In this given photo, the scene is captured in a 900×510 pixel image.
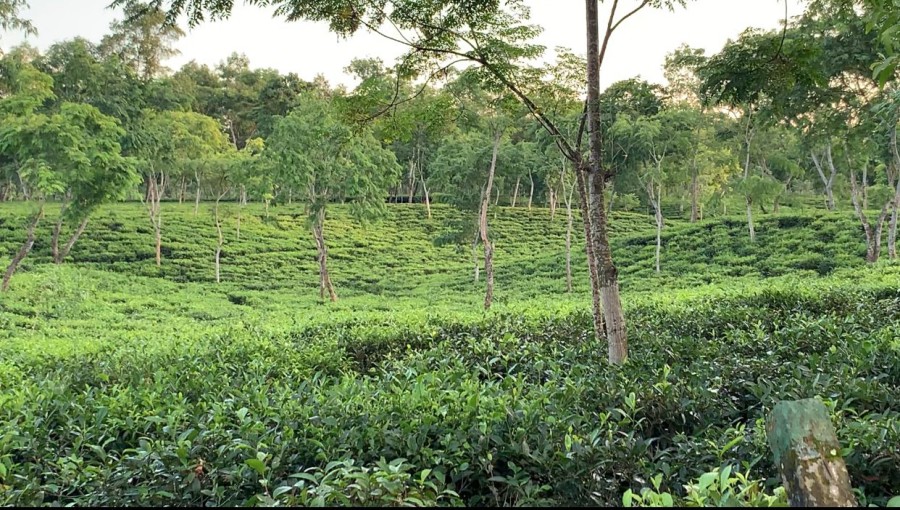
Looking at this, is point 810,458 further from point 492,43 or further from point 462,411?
point 492,43

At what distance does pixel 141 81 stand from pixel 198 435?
2377 centimetres

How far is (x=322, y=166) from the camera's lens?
16.8 meters

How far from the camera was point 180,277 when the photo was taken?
64.7 ft

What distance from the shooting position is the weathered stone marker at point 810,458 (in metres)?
1.26

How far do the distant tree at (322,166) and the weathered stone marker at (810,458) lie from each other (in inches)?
580

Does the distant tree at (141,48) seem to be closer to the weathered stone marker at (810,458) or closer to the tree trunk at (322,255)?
the tree trunk at (322,255)

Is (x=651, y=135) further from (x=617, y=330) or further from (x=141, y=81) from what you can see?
(x=141, y=81)

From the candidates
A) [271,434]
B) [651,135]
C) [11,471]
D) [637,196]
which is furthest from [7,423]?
[637,196]

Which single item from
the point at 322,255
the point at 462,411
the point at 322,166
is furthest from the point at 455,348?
the point at 322,166

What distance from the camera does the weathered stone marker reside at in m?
1.26

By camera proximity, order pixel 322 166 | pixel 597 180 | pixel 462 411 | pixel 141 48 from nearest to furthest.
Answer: pixel 462 411 < pixel 597 180 < pixel 322 166 < pixel 141 48

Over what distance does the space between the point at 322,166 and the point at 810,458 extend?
54.1 feet

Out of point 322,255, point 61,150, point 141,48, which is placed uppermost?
point 141,48

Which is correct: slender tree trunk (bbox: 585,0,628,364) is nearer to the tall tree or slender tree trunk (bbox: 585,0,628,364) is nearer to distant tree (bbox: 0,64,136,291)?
the tall tree
